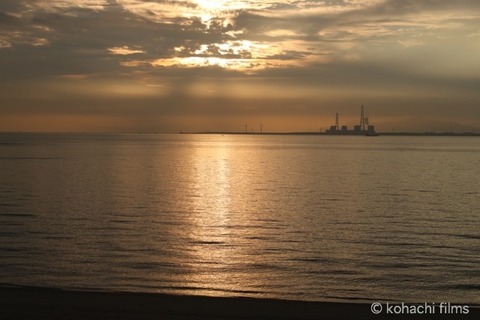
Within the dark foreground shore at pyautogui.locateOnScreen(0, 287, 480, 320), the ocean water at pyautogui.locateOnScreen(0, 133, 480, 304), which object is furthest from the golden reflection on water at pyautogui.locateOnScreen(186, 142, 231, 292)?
the dark foreground shore at pyautogui.locateOnScreen(0, 287, 480, 320)

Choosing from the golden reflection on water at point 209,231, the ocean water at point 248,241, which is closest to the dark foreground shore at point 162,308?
the ocean water at point 248,241

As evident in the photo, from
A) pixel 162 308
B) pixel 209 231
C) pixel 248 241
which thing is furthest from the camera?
pixel 209 231

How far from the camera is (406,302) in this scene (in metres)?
15.8

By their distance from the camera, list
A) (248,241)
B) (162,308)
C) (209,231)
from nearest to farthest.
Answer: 1. (162,308)
2. (248,241)
3. (209,231)

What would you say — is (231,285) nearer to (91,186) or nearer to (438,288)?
(438,288)

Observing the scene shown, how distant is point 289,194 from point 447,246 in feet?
74.4

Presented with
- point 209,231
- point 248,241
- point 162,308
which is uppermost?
point 162,308

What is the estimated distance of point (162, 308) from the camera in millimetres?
13141

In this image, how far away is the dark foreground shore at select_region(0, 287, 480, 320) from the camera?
12414 millimetres

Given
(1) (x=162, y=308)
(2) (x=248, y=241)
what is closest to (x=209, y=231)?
(2) (x=248, y=241)

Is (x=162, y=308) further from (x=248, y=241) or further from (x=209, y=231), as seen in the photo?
(x=209, y=231)

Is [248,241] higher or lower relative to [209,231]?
higher

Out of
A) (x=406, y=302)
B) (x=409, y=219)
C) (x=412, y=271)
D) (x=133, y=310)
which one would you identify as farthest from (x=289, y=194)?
(x=133, y=310)

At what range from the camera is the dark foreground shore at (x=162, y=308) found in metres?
12.4
